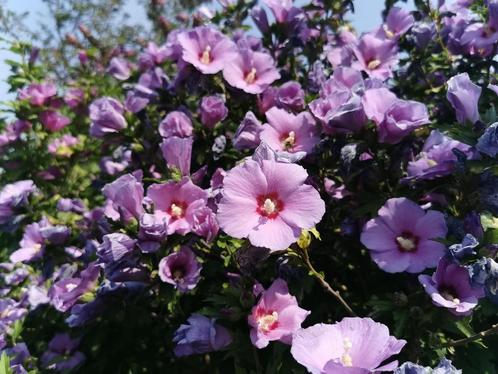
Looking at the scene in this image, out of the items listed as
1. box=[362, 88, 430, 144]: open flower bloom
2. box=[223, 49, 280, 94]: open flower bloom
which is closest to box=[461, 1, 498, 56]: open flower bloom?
box=[362, 88, 430, 144]: open flower bloom

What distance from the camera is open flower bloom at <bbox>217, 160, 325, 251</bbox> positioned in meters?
1.72

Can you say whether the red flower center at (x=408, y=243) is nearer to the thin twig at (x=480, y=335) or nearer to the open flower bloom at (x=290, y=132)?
the thin twig at (x=480, y=335)

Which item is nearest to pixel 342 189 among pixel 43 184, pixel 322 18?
pixel 322 18

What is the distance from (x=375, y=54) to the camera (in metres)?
2.84

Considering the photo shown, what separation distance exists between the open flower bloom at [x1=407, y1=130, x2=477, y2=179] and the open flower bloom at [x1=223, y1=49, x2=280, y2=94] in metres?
0.80

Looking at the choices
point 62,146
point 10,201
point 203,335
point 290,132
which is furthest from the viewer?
point 62,146

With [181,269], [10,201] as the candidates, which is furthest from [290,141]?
[10,201]

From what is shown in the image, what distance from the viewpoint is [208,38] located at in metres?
2.69

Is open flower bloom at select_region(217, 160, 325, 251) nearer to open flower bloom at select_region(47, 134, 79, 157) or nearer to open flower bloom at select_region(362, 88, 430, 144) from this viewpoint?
open flower bloom at select_region(362, 88, 430, 144)

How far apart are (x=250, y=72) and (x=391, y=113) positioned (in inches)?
32.6

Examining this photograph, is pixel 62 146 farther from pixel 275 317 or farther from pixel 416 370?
pixel 416 370

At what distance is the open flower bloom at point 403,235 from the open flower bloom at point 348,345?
535 mm

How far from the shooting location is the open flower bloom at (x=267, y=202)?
1717 mm

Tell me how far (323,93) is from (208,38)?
2.17 ft
